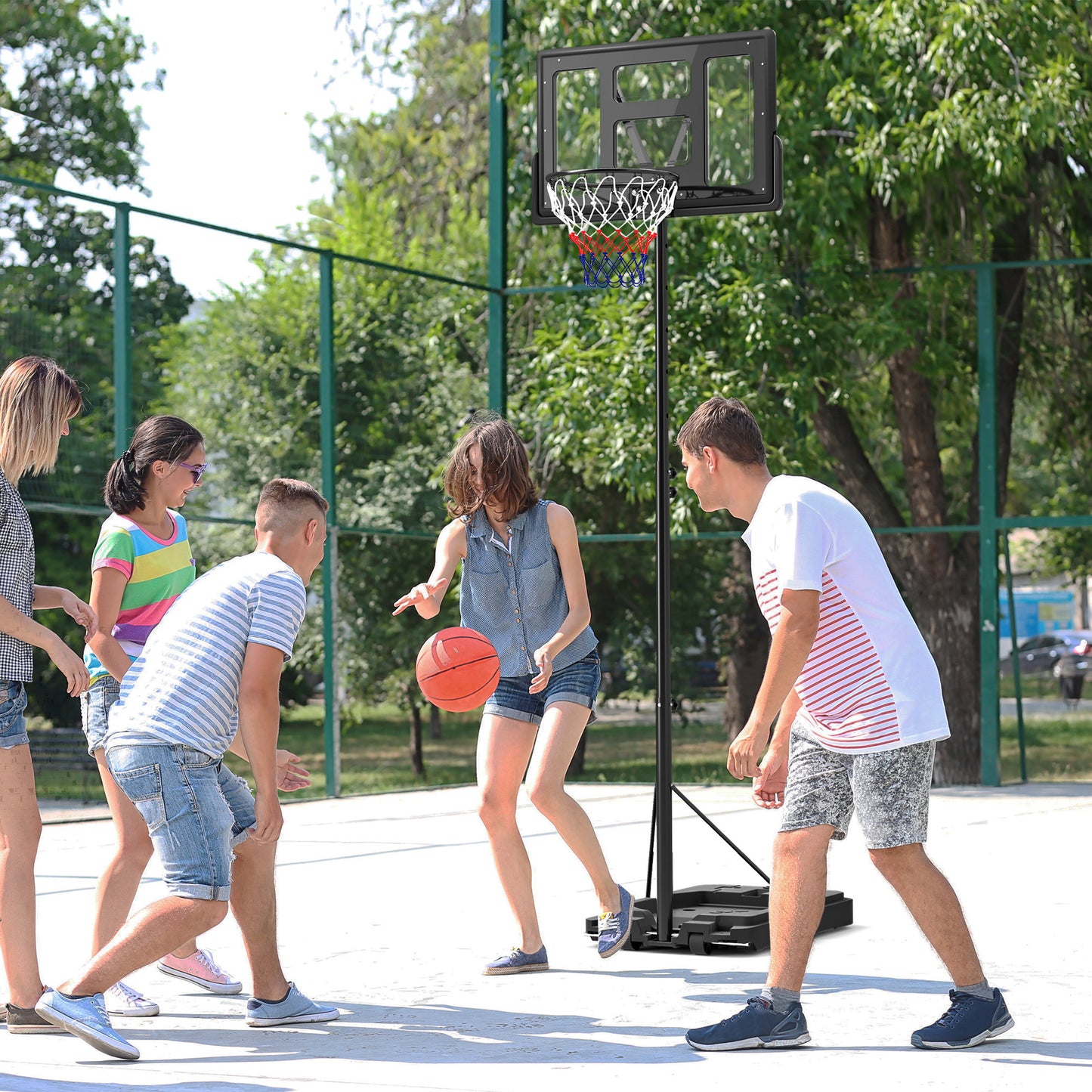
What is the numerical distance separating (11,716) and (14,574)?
0.42 meters

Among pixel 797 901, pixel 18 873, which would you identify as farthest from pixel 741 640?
pixel 18 873

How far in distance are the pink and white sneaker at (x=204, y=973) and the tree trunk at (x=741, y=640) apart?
1601cm

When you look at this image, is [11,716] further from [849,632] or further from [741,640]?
[741,640]

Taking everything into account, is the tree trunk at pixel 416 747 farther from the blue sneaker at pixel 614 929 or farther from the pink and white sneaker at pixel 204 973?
the pink and white sneaker at pixel 204 973

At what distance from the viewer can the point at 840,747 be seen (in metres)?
4.75

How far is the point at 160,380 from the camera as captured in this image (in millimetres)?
19391

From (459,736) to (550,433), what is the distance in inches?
629

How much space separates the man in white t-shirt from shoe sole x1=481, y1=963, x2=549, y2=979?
1242 millimetres

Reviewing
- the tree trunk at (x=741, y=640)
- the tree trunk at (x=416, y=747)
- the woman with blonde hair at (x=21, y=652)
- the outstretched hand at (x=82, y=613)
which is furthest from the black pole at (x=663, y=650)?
the tree trunk at (x=416, y=747)

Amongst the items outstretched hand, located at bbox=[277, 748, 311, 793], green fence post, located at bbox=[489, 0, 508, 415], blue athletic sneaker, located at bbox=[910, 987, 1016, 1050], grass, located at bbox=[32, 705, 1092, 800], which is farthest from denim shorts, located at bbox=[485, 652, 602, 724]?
grass, located at bbox=[32, 705, 1092, 800]

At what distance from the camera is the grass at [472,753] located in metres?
19.9

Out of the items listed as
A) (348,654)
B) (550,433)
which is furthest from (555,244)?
(348,654)

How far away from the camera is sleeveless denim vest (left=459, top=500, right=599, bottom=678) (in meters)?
6.07

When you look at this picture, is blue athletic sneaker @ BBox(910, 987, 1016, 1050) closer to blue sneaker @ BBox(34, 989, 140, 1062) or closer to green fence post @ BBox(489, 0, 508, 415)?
blue sneaker @ BBox(34, 989, 140, 1062)
